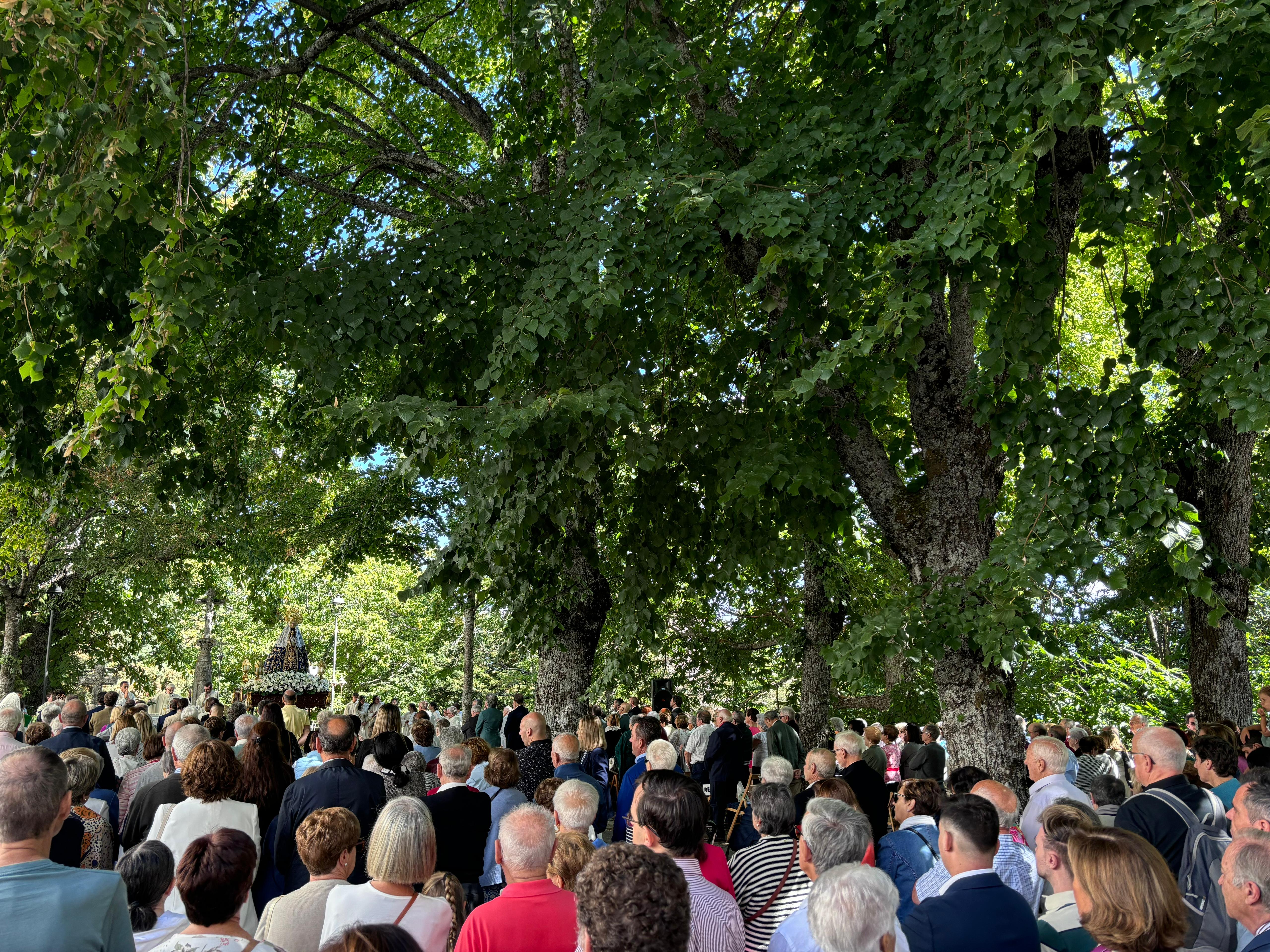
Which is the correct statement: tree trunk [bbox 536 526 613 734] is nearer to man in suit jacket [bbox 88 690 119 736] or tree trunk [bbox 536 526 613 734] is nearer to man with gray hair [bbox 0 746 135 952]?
man in suit jacket [bbox 88 690 119 736]

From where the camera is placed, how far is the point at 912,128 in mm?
7027

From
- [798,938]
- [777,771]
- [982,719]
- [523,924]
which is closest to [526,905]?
[523,924]

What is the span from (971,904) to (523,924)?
159 cm

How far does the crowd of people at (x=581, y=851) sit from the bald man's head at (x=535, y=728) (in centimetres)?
2

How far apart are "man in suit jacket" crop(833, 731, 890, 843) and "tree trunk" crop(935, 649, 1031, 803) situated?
0.59m

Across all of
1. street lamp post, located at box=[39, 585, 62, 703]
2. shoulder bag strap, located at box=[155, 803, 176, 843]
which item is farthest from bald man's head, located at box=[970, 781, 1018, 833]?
street lamp post, located at box=[39, 585, 62, 703]

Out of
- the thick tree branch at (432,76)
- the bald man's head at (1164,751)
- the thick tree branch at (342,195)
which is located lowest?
the bald man's head at (1164,751)

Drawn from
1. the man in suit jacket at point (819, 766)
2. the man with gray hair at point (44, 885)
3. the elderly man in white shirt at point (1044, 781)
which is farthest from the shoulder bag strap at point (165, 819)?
the elderly man in white shirt at point (1044, 781)

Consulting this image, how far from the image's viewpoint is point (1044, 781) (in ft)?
19.5

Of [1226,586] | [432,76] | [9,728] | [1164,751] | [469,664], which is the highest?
[432,76]

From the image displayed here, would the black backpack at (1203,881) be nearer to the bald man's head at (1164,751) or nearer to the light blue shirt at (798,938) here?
the bald man's head at (1164,751)

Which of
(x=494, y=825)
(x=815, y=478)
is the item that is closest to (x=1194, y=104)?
(x=815, y=478)

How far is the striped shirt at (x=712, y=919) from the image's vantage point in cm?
344

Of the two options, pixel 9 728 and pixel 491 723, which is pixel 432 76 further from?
pixel 9 728
